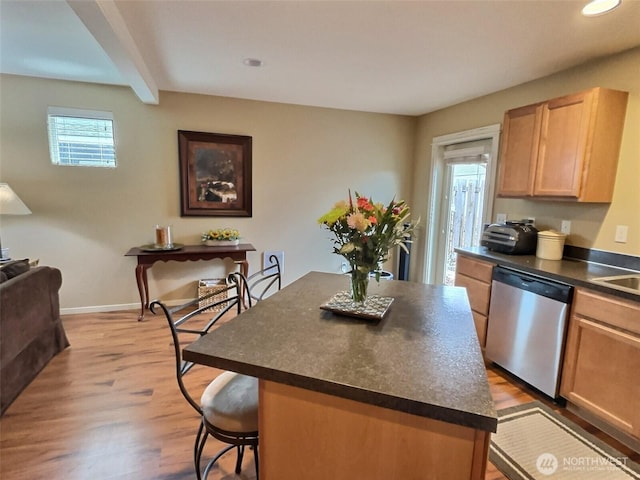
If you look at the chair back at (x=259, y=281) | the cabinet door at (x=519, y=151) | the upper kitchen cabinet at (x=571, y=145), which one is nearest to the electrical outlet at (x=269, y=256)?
the chair back at (x=259, y=281)

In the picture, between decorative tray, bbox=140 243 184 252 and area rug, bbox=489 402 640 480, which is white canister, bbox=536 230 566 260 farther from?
decorative tray, bbox=140 243 184 252

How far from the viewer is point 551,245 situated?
8.64 ft

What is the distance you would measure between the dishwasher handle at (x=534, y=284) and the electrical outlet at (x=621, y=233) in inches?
24.4

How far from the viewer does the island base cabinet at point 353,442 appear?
3.00 feet

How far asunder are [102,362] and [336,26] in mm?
3008

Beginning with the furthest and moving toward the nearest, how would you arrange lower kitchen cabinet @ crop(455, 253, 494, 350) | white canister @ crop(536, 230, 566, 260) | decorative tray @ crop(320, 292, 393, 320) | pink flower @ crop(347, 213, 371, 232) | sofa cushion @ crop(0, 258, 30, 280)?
1. lower kitchen cabinet @ crop(455, 253, 494, 350)
2. white canister @ crop(536, 230, 566, 260)
3. sofa cushion @ crop(0, 258, 30, 280)
4. decorative tray @ crop(320, 292, 393, 320)
5. pink flower @ crop(347, 213, 371, 232)

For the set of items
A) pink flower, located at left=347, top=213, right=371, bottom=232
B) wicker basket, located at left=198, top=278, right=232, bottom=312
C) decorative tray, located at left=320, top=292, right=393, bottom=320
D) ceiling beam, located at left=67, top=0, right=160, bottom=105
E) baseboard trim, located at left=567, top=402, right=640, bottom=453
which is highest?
ceiling beam, located at left=67, top=0, right=160, bottom=105

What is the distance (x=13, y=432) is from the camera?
1.91m

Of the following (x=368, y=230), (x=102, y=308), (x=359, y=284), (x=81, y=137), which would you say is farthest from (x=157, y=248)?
(x=368, y=230)

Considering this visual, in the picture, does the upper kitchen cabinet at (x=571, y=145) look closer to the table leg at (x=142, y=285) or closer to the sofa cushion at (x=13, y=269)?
the table leg at (x=142, y=285)

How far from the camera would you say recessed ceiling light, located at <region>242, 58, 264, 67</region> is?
8.66 feet

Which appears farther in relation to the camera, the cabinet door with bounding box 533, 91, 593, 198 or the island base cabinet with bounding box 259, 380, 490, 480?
the cabinet door with bounding box 533, 91, 593, 198

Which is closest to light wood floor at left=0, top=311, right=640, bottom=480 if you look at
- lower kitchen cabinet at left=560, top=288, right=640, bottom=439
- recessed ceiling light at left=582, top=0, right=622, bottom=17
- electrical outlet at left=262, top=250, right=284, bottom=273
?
lower kitchen cabinet at left=560, top=288, right=640, bottom=439

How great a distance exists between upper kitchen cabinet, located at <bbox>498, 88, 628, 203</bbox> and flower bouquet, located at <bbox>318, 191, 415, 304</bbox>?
1.80 metres
